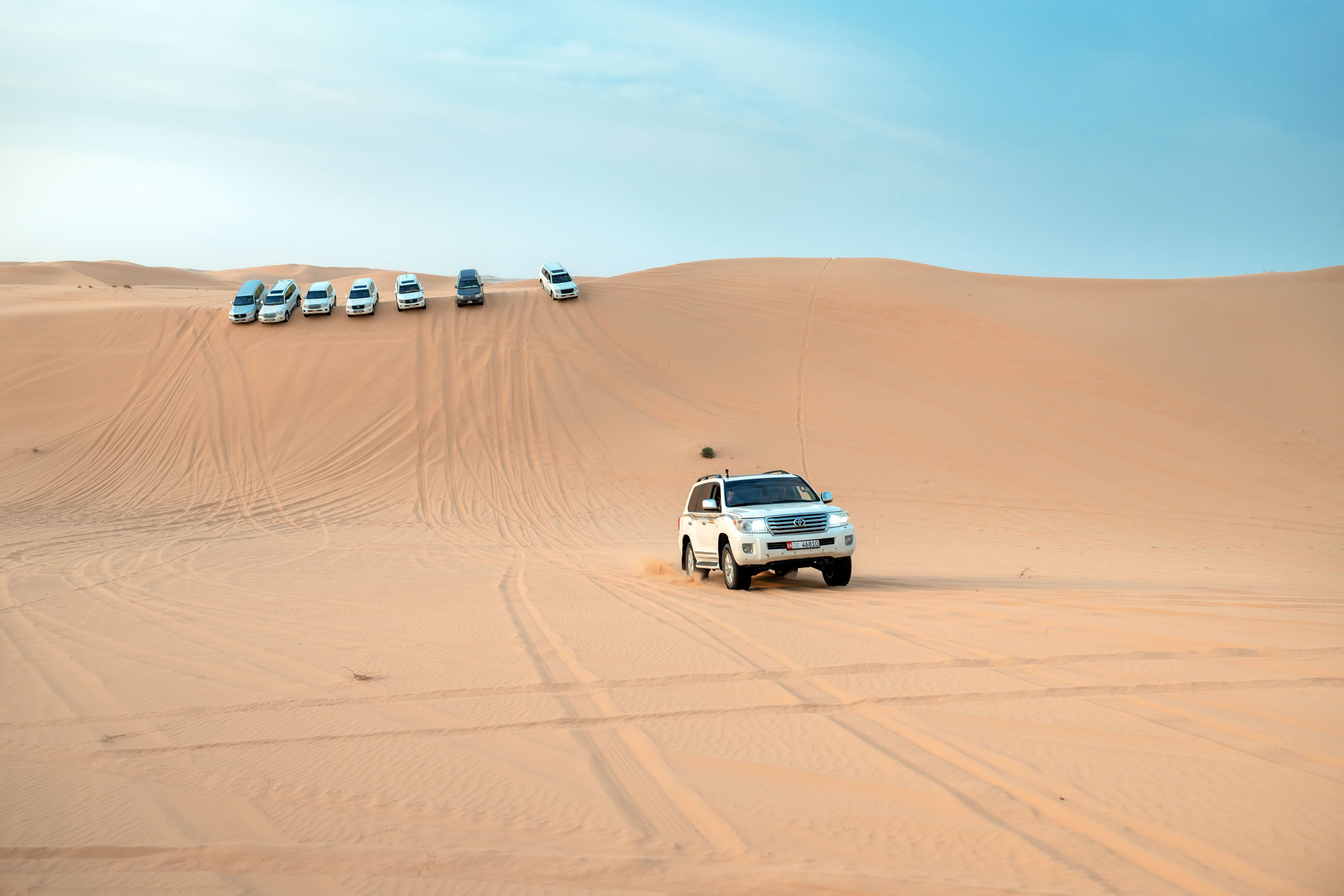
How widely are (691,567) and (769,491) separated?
1.98 m

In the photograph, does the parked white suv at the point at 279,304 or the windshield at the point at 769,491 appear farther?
the parked white suv at the point at 279,304

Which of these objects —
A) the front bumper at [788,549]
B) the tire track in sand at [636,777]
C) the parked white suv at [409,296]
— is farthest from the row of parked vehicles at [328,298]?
the tire track in sand at [636,777]

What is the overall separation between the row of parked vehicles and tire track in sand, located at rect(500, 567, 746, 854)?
31.6 m

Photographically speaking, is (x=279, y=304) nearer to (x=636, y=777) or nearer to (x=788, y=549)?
(x=788, y=549)

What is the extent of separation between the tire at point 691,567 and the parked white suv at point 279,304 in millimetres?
27015

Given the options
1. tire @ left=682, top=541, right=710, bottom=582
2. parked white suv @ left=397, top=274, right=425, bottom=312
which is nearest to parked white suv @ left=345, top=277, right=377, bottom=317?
parked white suv @ left=397, top=274, right=425, bottom=312

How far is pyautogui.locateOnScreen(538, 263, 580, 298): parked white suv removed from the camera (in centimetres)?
3884

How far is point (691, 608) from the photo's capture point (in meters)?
10.9

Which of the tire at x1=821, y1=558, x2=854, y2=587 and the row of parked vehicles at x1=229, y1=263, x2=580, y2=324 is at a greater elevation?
the row of parked vehicles at x1=229, y1=263, x2=580, y2=324

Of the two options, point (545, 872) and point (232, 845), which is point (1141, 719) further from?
point (232, 845)

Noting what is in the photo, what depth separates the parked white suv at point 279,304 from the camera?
117ft

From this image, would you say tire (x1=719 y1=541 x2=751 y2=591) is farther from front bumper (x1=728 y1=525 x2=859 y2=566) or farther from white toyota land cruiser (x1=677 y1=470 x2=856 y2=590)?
front bumper (x1=728 y1=525 x2=859 y2=566)

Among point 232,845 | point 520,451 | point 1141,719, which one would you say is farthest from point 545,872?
point 520,451

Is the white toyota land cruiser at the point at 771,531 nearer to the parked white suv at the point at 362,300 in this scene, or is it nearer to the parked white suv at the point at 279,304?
the parked white suv at the point at 362,300
